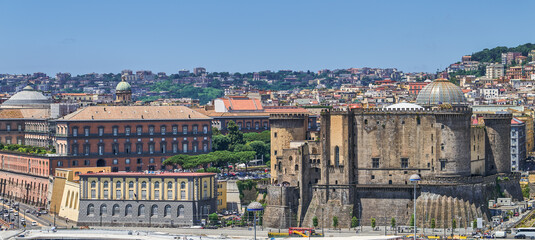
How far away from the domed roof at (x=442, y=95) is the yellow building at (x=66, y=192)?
37270 millimetres

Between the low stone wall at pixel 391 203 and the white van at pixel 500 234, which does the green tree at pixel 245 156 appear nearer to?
the low stone wall at pixel 391 203

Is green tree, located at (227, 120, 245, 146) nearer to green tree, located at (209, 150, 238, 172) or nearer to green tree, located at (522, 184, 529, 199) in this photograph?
green tree, located at (209, 150, 238, 172)

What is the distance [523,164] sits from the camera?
496ft

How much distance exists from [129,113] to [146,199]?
112ft

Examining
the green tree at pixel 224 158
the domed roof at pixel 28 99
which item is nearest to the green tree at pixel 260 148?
the green tree at pixel 224 158

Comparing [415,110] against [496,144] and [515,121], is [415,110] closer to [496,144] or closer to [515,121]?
[496,144]

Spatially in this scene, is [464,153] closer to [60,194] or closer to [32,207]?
[60,194]

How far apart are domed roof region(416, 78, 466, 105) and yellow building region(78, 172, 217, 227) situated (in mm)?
26891

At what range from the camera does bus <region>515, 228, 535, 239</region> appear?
327 ft

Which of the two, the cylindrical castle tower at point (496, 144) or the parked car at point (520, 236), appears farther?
the cylindrical castle tower at point (496, 144)

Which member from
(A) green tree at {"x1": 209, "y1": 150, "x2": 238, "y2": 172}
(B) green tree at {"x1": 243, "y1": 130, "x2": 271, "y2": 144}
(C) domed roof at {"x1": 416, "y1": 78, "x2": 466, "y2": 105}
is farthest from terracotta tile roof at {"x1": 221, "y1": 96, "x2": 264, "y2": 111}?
(C) domed roof at {"x1": 416, "y1": 78, "x2": 466, "y2": 105}

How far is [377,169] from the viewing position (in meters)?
111

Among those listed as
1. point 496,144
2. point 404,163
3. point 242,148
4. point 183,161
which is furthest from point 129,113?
point 496,144

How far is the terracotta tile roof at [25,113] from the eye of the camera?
16800cm
